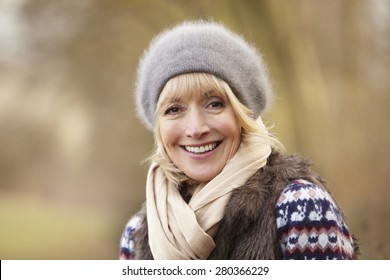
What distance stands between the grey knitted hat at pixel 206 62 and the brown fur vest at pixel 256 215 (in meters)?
0.19

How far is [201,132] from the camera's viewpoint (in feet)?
4.47

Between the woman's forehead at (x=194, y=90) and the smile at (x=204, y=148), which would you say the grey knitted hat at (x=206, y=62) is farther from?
the smile at (x=204, y=148)

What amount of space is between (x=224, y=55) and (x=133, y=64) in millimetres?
1214

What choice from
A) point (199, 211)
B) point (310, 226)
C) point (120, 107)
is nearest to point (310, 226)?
point (310, 226)

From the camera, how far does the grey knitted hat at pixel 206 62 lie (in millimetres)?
1356

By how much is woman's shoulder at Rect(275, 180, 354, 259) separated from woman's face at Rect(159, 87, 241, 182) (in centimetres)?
21

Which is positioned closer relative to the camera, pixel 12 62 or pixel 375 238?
pixel 375 238

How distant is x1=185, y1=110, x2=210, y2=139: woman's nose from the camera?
53.3 inches

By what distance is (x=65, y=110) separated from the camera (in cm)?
253

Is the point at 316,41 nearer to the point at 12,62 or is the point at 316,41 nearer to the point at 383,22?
the point at 383,22

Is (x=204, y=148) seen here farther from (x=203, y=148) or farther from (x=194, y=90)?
(x=194, y=90)

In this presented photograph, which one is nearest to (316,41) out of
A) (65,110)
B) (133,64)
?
(133,64)

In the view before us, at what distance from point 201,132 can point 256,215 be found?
24 cm

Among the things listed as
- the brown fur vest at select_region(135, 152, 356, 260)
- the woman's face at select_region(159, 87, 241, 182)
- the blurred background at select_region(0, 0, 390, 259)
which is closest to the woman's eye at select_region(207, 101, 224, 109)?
the woman's face at select_region(159, 87, 241, 182)
